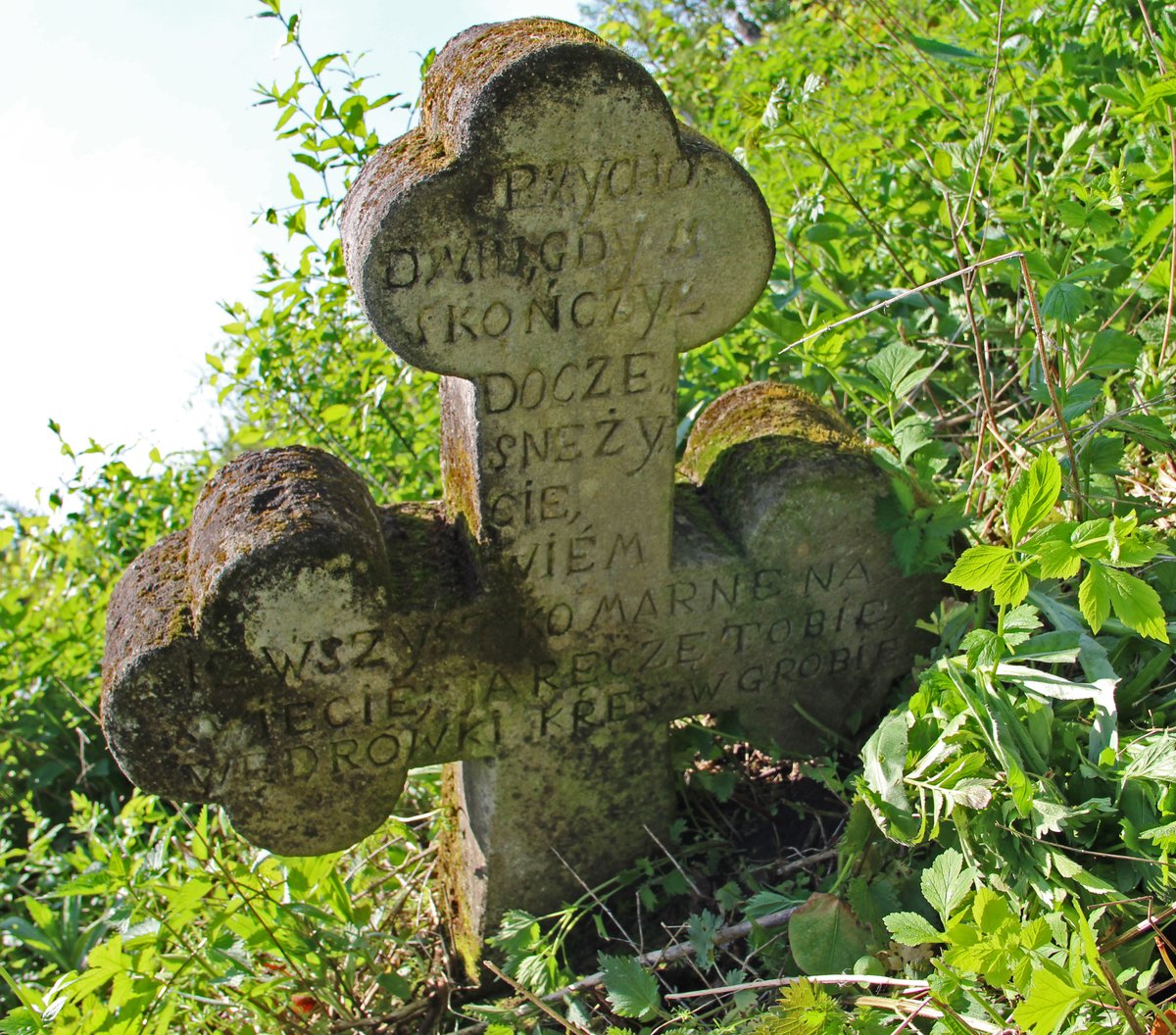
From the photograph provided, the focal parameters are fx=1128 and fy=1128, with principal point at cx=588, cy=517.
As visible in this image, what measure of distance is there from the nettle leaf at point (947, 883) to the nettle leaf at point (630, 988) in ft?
1.71

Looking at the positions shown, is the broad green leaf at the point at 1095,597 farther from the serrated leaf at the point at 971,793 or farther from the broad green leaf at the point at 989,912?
the broad green leaf at the point at 989,912

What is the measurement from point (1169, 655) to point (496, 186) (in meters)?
1.40

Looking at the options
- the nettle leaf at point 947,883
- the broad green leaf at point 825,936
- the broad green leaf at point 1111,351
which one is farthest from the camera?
the broad green leaf at point 1111,351

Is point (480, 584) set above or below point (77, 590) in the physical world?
above

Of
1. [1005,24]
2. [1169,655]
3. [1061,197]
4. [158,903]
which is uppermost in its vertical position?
[1005,24]

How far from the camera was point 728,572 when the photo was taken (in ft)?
7.73

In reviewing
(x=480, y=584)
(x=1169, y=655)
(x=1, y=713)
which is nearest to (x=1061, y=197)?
(x=1169, y=655)

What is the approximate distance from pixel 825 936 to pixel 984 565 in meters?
0.70

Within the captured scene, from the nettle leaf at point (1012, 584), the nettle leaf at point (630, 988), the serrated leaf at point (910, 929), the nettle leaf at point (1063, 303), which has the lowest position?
the nettle leaf at point (630, 988)

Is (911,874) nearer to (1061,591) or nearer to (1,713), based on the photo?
(1061,591)

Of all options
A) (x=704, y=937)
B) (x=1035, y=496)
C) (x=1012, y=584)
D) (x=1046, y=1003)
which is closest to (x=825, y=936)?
(x=704, y=937)

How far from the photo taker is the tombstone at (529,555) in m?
1.96

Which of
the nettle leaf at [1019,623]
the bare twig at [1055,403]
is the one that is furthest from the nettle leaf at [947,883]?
the bare twig at [1055,403]

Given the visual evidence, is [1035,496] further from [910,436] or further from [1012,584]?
[910,436]
